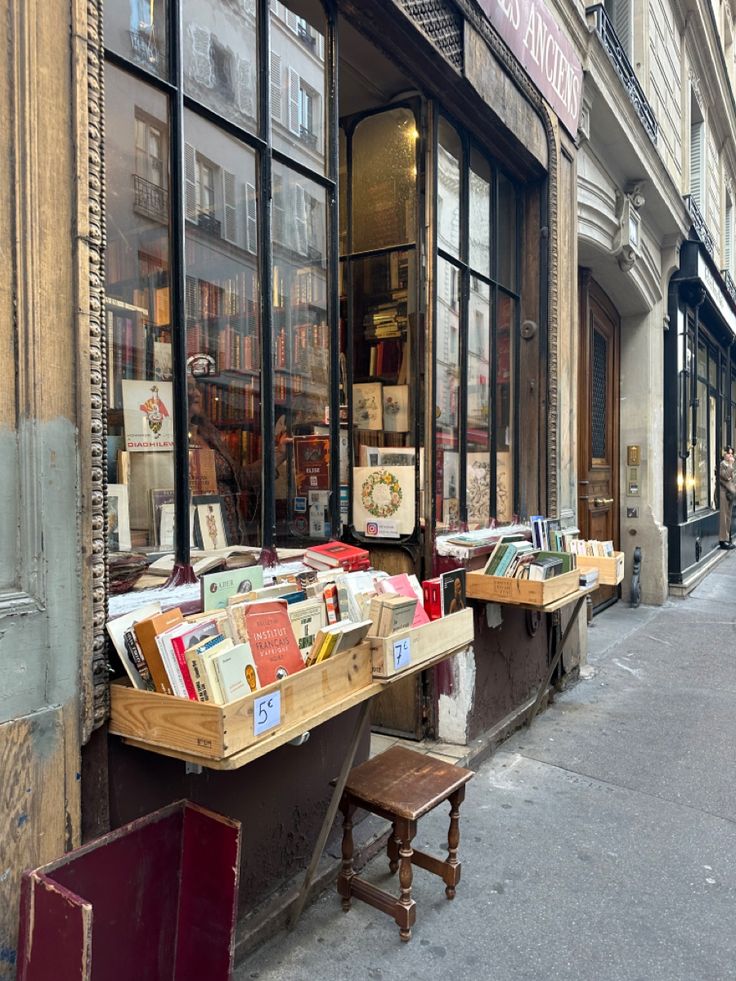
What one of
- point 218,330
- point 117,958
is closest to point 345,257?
point 218,330

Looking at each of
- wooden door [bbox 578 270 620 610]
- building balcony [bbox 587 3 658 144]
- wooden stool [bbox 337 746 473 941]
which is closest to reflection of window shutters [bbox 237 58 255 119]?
wooden stool [bbox 337 746 473 941]

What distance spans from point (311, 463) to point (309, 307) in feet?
2.68

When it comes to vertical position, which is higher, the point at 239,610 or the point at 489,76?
the point at 489,76

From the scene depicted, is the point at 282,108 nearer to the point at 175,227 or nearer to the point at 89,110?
the point at 175,227

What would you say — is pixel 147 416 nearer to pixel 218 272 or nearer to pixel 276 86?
pixel 218 272

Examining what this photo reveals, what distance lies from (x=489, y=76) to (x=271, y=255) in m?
2.51

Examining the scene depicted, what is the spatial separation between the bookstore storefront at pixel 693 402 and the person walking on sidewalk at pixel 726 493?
0.19 m

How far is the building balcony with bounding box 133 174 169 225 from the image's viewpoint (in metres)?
2.58

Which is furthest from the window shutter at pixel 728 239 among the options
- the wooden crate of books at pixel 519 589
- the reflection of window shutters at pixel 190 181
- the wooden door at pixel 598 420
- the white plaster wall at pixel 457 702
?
the reflection of window shutters at pixel 190 181

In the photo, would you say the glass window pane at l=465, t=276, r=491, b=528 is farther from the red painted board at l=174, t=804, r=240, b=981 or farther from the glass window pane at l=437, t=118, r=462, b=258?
the red painted board at l=174, t=804, r=240, b=981

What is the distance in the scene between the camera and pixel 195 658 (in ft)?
6.66

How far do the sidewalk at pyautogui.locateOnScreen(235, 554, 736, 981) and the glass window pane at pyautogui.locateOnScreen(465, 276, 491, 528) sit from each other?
167 cm

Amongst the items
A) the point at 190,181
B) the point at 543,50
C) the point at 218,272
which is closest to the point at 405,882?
the point at 218,272

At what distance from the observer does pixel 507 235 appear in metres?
5.61
